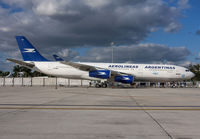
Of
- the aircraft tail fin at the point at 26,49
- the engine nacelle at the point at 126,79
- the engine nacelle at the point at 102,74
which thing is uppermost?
the aircraft tail fin at the point at 26,49

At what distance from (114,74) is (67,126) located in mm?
23449

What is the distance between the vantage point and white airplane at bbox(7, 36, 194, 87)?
97.0ft

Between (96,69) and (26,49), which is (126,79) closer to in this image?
(96,69)

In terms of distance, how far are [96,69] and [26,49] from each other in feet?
39.6

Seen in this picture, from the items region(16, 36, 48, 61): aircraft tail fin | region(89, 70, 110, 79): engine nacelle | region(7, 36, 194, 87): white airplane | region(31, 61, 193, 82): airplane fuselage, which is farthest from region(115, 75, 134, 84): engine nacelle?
region(16, 36, 48, 61): aircraft tail fin

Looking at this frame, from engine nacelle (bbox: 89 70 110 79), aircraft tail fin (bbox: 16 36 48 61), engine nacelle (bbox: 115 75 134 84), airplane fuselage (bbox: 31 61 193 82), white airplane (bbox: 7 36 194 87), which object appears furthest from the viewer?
aircraft tail fin (bbox: 16 36 48 61)

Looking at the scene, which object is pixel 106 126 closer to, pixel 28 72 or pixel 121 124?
pixel 121 124

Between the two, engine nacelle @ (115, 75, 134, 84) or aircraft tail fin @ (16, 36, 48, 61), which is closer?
engine nacelle @ (115, 75, 134, 84)

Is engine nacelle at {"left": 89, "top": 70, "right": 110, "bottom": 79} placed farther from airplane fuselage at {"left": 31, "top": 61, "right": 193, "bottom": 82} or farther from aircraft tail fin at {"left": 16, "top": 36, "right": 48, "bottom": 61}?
aircraft tail fin at {"left": 16, "top": 36, "right": 48, "bottom": 61}

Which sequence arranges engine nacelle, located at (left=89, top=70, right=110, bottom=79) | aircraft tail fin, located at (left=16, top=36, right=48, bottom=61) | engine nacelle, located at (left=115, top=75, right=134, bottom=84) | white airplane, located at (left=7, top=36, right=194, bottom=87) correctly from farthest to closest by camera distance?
1. aircraft tail fin, located at (left=16, top=36, right=48, bottom=61)
2. white airplane, located at (left=7, top=36, right=194, bottom=87)
3. engine nacelle, located at (left=89, top=70, right=110, bottom=79)
4. engine nacelle, located at (left=115, top=75, right=134, bottom=84)

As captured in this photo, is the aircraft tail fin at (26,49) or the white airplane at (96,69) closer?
the white airplane at (96,69)

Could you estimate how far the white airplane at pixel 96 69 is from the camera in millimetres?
29562

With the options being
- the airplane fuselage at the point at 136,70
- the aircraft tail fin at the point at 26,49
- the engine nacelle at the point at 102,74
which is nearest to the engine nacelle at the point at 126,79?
the engine nacelle at the point at 102,74

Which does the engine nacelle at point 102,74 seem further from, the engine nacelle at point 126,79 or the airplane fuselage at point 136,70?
the airplane fuselage at point 136,70
